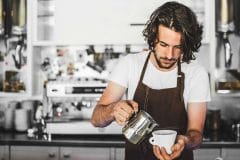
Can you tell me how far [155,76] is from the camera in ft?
6.65

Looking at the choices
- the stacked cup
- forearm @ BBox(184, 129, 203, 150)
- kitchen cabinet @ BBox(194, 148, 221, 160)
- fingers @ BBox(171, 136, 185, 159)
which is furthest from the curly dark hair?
the stacked cup

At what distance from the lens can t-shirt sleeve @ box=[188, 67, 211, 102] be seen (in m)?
1.94

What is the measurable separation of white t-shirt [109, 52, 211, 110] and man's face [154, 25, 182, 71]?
0.19 meters

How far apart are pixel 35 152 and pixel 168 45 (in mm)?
1510

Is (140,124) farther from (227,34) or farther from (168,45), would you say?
(227,34)

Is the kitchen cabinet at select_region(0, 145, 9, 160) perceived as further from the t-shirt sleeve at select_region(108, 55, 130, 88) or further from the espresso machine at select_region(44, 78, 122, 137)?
the t-shirt sleeve at select_region(108, 55, 130, 88)

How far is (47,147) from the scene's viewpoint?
9.41ft

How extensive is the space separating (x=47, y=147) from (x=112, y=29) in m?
1.01

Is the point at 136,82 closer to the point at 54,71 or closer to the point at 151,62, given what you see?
the point at 151,62

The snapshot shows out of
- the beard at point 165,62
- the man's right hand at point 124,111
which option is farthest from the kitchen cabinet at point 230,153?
the man's right hand at point 124,111

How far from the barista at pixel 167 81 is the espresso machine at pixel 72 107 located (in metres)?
1.01

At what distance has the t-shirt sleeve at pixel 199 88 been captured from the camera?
6.36ft

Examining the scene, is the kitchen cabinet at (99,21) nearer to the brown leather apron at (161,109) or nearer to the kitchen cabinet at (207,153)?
the kitchen cabinet at (207,153)

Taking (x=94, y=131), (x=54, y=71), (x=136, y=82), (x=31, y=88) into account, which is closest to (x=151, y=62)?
(x=136, y=82)
